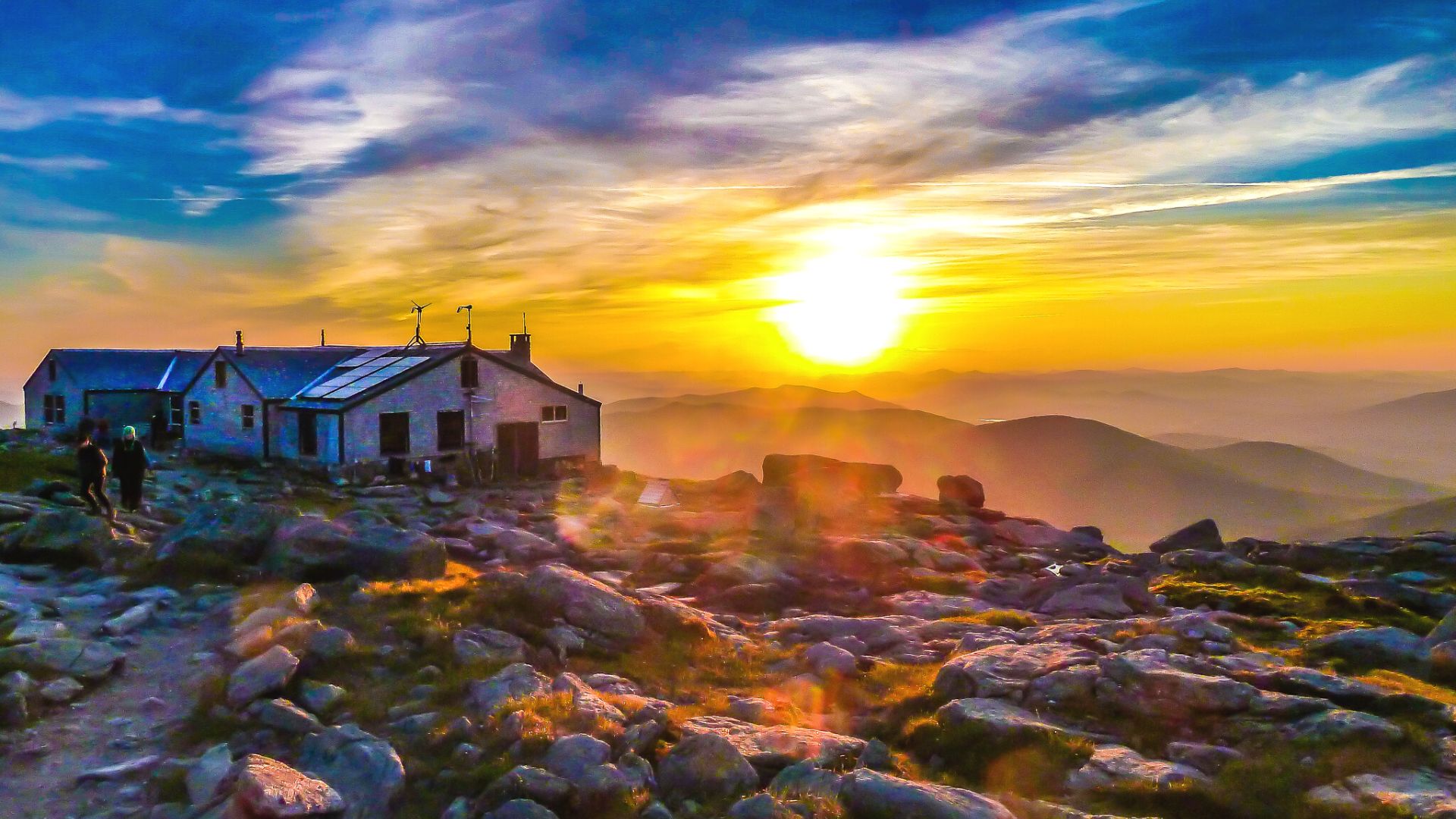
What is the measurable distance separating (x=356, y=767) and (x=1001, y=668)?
10.0 m

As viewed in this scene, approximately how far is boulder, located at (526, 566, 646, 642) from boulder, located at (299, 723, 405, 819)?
5690mm

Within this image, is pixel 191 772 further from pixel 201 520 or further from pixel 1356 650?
pixel 1356 650

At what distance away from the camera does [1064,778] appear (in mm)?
10633

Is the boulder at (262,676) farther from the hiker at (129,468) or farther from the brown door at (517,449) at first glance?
the brown door at (517,449)

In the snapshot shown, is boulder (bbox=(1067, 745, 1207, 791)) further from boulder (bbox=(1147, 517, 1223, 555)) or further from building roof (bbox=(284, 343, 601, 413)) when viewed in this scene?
building roof (bbox=(284, 343, 601, 413))

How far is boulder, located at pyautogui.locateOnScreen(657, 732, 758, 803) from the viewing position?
10180 millimetres

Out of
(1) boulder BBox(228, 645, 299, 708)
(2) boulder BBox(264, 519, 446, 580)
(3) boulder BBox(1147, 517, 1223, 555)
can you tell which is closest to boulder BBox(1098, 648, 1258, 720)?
(1) boulder BBox(228, 645, 299, 708)

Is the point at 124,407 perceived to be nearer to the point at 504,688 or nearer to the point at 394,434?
the point at 394,434

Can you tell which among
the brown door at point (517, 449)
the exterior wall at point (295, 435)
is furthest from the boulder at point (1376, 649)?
the exterior wall at point (295, 435)

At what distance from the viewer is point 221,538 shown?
58.9 feet

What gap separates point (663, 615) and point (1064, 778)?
876 cm

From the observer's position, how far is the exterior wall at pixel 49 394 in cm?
4875

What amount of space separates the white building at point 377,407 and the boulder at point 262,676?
88.1 ft

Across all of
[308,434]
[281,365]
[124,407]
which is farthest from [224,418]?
[124,407]
